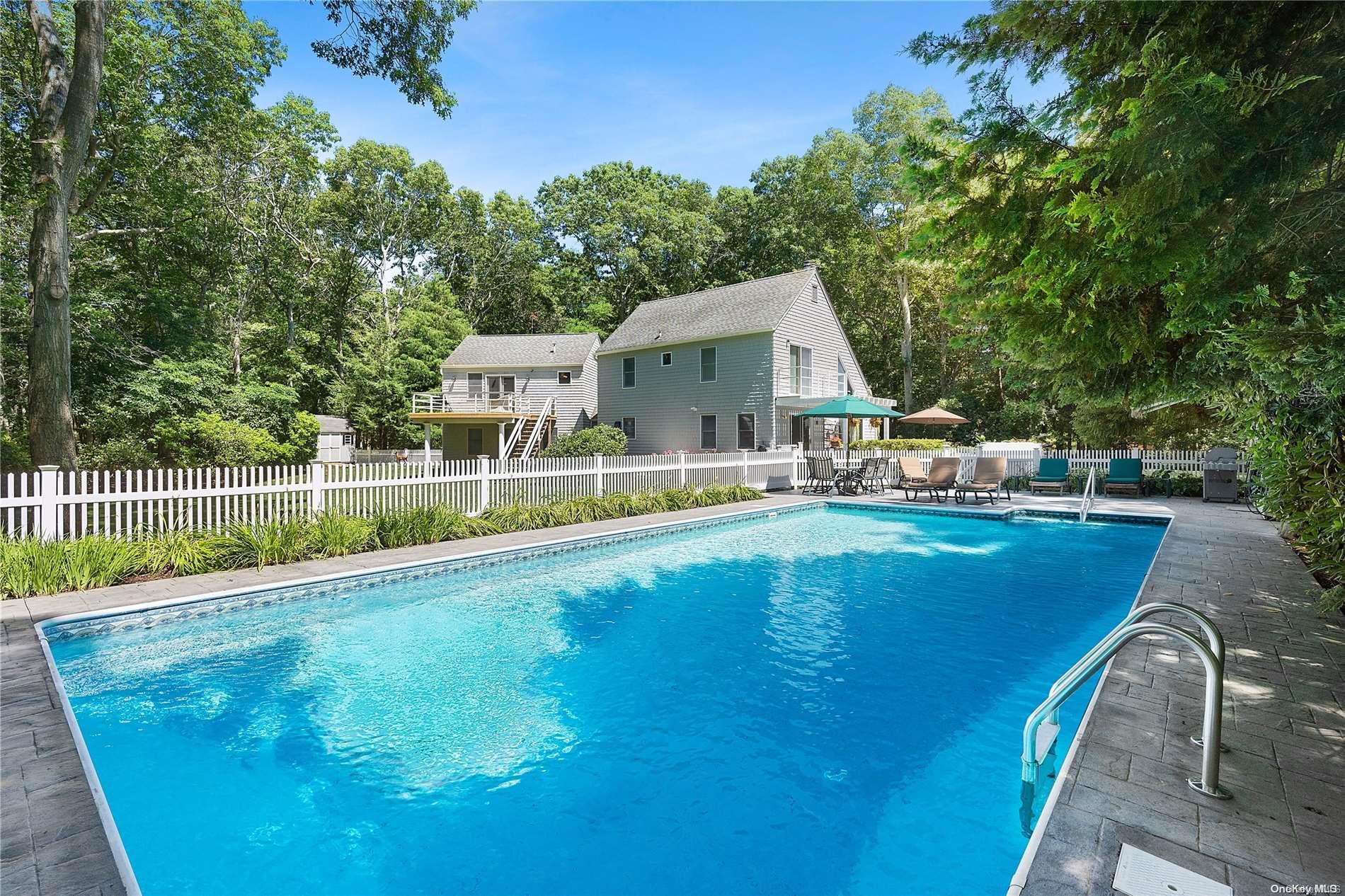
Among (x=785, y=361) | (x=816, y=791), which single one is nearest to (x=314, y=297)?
(x=785, y=361)

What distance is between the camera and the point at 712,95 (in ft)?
37.2

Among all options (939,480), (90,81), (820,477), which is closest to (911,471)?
(939,480)

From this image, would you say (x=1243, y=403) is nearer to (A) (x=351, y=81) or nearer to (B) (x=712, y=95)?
(B) (x=712, y=95)

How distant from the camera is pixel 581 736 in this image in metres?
4.17

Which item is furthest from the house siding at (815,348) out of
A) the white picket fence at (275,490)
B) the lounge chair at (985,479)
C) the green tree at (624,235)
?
the green tree at (624,235)

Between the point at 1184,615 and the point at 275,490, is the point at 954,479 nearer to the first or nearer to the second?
the point at 1184,615

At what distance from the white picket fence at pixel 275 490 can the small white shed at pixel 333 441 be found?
1523cm

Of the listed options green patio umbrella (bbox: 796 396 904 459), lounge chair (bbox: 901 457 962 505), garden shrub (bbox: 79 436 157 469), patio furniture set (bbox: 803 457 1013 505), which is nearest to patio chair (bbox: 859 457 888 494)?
patio furniture set (bbox: 803 457 1013 505)

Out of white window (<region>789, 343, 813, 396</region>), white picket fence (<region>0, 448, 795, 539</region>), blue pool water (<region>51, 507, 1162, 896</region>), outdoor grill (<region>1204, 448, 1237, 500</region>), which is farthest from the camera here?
white window (<region>789, 343, 813, 396</region>)

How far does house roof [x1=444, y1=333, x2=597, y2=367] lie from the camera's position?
2883 cm

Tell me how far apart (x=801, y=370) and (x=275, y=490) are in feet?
60.3

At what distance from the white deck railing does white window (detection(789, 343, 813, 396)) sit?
41.5ft

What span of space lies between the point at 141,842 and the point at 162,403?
55.4ft

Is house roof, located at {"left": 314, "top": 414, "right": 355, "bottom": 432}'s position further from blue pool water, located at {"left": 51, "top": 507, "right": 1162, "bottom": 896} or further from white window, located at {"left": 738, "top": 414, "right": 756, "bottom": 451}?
blue pool water, located at {"left": 51, "top": 507, "right": 1162, "bottom": 896}
